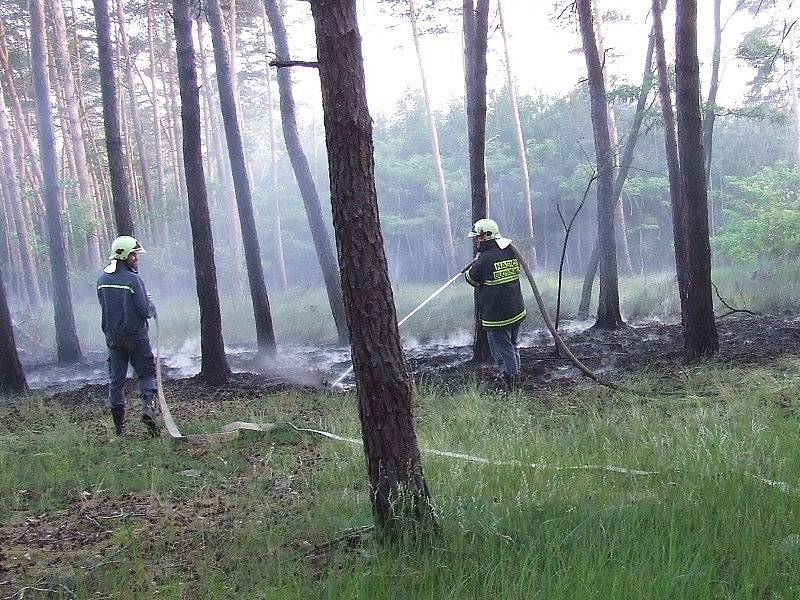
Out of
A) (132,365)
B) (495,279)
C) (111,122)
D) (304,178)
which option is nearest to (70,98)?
(304,178)

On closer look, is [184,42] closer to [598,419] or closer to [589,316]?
[598,419]

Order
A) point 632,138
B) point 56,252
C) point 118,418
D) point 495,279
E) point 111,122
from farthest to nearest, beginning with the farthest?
point 632,138 → point 56,252 → point 111,122 → point 495,279 → point 118,418

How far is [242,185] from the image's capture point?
14.0 metres

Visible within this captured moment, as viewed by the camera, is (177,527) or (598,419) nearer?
(177,527)

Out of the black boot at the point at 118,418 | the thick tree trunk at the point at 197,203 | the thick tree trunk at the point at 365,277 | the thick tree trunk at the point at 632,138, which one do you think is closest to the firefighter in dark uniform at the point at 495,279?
the thick tree trunk at the point at 197,203

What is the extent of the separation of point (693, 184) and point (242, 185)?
869 centimetres

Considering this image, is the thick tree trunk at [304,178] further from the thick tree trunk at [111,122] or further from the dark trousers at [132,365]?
the dark trousers at [132,365]

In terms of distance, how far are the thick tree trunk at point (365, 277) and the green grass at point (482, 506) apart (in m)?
0.30

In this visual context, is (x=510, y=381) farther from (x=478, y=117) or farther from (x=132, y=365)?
(x=132, y=365)

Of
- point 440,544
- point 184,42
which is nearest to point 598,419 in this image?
point 440,544

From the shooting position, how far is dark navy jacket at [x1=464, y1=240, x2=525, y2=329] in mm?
8695

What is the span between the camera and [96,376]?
43.7ft

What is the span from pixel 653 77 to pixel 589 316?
5.66 m

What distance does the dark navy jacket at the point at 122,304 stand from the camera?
717cm
